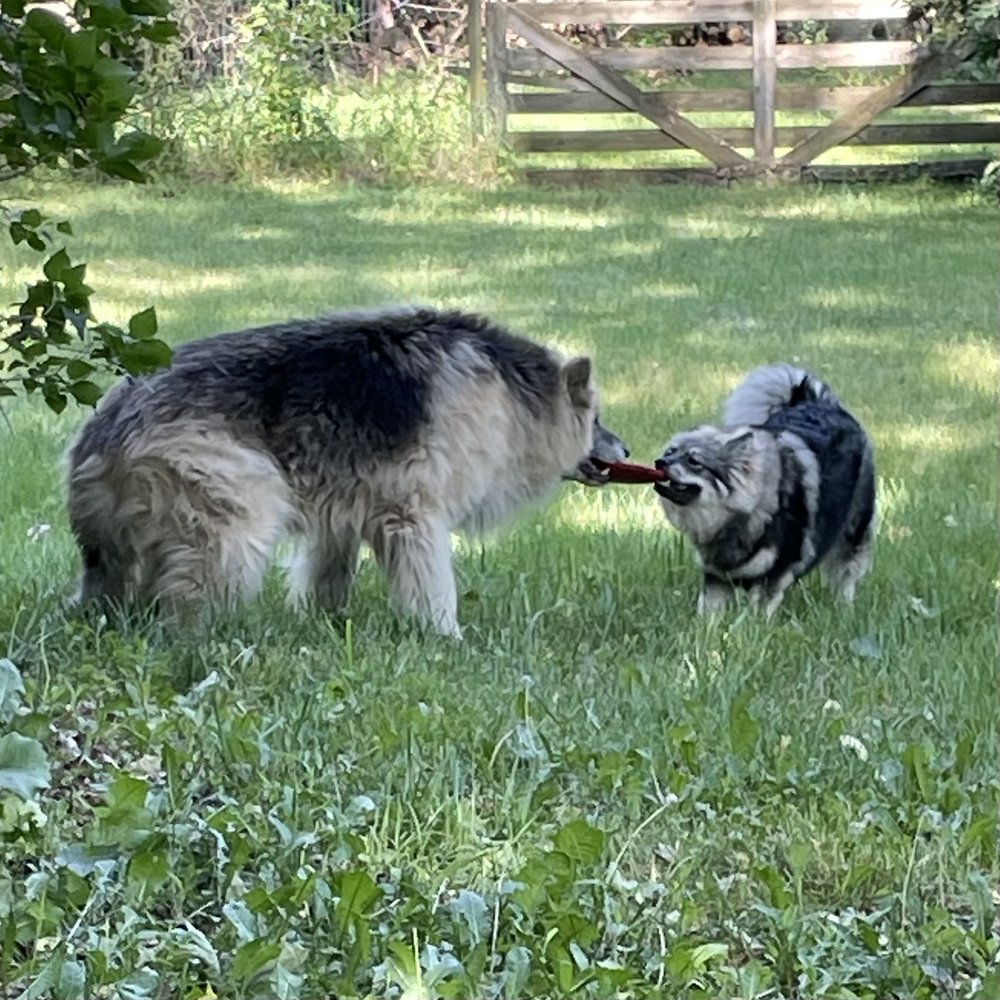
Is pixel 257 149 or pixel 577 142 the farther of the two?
pixel 577 142

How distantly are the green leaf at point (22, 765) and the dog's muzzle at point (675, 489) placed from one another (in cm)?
250

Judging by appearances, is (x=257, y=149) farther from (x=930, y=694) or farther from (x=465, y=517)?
(x=930, y=694)

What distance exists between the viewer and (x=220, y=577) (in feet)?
14.1

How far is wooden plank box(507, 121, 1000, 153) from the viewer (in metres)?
15.0

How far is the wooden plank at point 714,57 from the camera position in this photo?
1525 centimetres

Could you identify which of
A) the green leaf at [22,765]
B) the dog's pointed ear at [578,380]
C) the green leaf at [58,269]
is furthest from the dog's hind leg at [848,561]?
the green leaf at [22,765]

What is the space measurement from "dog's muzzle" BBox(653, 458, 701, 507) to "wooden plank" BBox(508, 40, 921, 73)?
1109cm

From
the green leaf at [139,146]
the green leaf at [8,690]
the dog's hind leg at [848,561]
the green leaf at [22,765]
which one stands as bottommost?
the dog's hind leg at [848,561]

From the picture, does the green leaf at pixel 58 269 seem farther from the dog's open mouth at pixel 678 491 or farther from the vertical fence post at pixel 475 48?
the vertical fence post at pixel 475 48

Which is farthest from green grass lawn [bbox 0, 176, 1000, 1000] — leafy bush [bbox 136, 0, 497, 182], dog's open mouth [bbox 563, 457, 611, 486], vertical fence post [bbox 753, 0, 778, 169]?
vertical fence post [bbox 753, 0, 778, 169]

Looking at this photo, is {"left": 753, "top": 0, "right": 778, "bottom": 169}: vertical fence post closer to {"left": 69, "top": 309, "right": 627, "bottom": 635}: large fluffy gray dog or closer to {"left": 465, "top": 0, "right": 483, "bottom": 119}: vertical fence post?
{"left": 465, "top": 0, "right": 483, "bottom": 119}: vertical fence post

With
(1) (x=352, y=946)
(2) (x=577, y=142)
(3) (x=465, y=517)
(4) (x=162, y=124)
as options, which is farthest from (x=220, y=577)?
(2) (x=577, y=142)

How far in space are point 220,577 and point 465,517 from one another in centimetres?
78

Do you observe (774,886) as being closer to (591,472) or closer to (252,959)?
(252,959)
